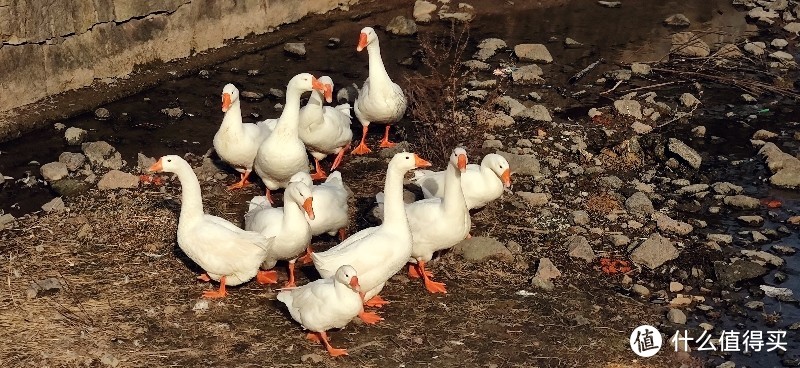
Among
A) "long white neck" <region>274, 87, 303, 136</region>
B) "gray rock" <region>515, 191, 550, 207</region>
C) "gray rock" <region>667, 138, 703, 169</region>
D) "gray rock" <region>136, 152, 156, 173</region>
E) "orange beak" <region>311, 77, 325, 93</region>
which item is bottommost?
"gray rock" <region>667, 138, 703, 169</region>

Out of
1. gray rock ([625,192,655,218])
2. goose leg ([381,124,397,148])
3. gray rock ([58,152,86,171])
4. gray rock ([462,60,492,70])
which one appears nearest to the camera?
gray rock ([625,192,655,218])

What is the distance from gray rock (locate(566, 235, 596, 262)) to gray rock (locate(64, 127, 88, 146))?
566 cm

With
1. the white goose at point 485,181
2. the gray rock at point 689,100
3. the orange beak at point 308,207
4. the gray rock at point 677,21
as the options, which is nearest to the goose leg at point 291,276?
the orange beak at point 308,207

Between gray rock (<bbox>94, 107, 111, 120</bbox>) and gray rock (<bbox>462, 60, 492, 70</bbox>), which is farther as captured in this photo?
gray rock (<bbox>462, 60, 492, 70</bbox>)

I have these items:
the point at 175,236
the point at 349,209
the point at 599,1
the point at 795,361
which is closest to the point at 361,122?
the point at 349,209

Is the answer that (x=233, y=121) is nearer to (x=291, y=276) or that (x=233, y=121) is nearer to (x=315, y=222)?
(x=315, y=222)

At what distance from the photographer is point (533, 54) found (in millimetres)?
14289

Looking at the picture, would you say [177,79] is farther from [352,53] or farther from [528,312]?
[528,312]

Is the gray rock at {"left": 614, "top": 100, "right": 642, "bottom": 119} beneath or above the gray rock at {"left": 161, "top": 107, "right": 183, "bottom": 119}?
beneath

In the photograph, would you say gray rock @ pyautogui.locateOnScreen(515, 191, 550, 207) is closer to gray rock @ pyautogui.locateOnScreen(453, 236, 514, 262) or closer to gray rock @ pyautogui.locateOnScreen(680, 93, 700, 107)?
gray rock @ pyautogui.locateOnScreen(453, 236, 514, 262)

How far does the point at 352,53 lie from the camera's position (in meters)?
14.2

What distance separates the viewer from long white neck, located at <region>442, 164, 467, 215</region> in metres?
8.21

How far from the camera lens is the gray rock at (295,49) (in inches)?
550

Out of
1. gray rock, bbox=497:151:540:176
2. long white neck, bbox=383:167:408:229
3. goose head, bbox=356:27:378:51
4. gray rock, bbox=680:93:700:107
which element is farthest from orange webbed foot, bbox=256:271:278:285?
gray rock, bbox=680:93:700:107
